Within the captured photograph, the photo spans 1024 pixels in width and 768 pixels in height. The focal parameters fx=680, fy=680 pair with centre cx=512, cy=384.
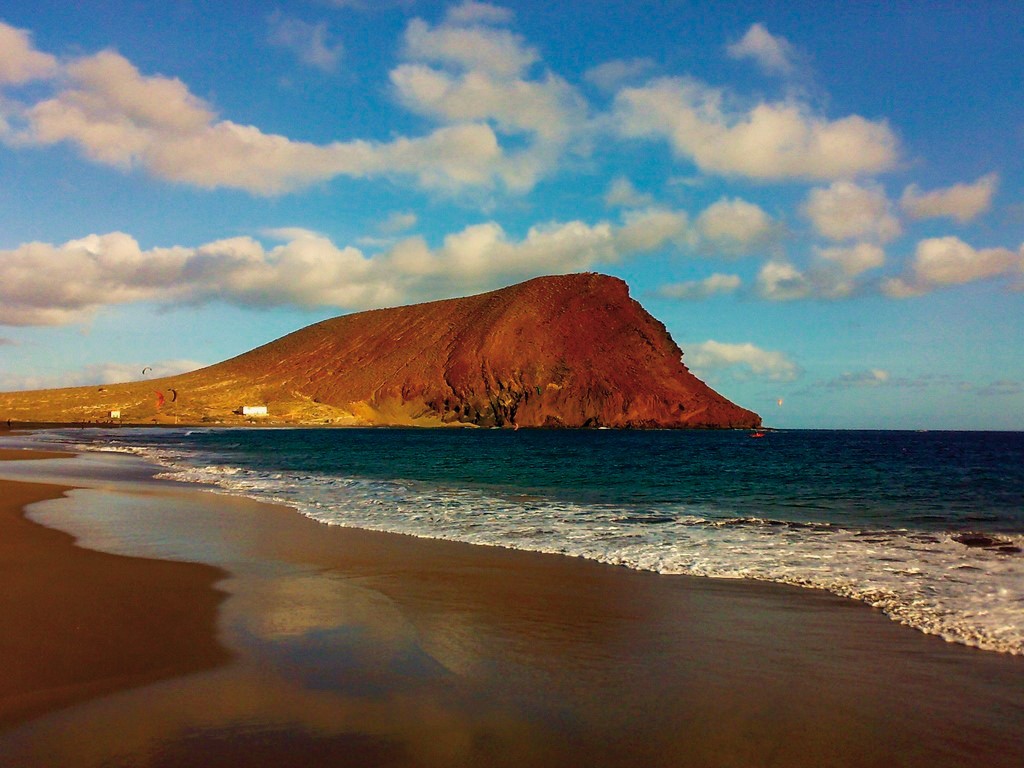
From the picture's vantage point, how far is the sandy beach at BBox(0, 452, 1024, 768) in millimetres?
5023

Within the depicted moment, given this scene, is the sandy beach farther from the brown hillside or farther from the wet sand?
the brown hillside

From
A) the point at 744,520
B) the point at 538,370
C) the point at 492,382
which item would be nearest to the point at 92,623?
the point at 744,520

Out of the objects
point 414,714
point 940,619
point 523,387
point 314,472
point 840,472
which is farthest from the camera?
point 523,387

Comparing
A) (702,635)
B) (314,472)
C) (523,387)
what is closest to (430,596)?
(702,635)

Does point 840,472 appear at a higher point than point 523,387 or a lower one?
lower

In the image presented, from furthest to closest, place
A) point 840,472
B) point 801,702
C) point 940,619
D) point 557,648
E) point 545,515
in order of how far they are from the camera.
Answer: point 840,472 → point 545,515 → point 940,619 → point 557,648 → point 801,702

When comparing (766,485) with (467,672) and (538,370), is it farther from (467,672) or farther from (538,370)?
(538,370)

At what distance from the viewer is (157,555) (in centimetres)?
1234

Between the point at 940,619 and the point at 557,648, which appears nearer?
the point at 557,648

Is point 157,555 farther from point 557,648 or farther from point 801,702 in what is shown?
point 801,702

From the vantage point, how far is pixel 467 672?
6.59 meters

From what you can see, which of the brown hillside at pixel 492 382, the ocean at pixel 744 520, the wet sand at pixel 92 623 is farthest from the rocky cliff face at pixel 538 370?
the wet sand at pixel 92 623

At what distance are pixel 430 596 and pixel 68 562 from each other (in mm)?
6544

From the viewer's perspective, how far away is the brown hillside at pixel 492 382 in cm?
15125
